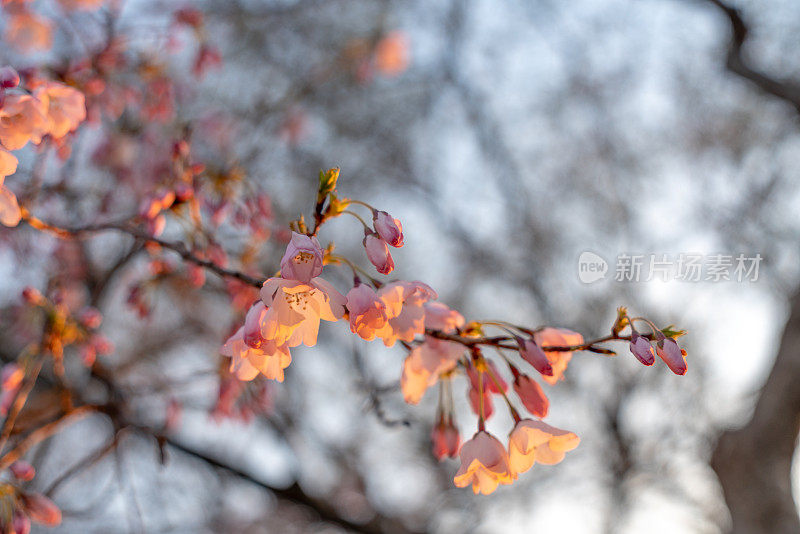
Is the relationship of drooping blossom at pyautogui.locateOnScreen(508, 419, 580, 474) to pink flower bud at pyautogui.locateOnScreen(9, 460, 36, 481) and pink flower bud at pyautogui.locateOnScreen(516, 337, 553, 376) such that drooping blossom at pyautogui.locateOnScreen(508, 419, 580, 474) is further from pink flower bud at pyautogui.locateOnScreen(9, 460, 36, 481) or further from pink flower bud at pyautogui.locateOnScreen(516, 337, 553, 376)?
pink flower bud at pyautogui.locateOnScreen(9, 460, 36, 481)

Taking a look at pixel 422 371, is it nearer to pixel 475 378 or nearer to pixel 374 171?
pixel 475 378

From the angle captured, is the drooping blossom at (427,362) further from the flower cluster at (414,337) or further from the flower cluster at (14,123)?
the flower cluster at (14,123)

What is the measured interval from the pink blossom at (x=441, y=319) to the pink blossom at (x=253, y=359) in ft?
0.87

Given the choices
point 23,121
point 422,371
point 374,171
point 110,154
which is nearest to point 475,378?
point 422,371

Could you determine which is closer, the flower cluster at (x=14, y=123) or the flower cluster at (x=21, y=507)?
the flower cluster at (x=14, y=123)

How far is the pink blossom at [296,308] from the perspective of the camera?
86 cm

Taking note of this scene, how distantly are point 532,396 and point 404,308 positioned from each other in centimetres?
29

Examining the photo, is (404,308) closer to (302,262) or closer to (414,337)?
(414,337)

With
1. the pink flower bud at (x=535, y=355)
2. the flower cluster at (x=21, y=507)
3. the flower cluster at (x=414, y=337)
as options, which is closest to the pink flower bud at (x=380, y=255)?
the flower cluster at (x=414, y=337)

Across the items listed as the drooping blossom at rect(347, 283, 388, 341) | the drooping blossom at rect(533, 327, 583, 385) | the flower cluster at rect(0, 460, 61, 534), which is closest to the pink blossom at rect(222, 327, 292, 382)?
the drooping blossom at rect(347, 283, 388, 341)

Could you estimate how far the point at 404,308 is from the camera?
1.03 m

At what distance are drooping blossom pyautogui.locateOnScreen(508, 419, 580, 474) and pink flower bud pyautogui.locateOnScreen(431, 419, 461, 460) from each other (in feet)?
0.86

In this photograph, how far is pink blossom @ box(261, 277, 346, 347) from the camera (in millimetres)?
856

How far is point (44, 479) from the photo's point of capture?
15.8 feet
